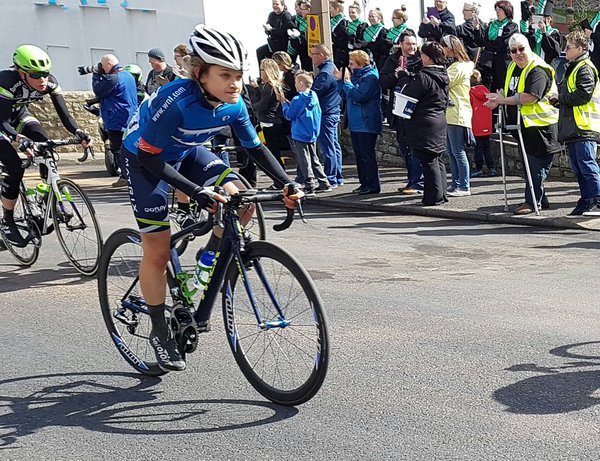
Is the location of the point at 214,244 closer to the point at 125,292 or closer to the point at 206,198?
the point at 206,198

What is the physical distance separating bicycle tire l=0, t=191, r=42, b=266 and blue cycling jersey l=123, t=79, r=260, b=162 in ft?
13.9

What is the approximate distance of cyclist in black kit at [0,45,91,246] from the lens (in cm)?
938

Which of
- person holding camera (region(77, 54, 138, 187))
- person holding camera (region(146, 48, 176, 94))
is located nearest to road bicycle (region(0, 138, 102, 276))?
person holding camera (region(77, 54, 138, 187))

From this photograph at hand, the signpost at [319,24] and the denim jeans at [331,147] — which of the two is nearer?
the denim jeans at [331,147]

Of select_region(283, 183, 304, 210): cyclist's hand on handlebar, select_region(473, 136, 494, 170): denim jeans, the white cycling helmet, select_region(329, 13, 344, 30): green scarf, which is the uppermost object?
select_region(329, 13, 344, 30): green scarf

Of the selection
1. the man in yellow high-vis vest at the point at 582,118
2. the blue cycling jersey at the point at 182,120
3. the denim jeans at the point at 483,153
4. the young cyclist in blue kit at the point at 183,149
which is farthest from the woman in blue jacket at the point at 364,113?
the blue cycling jersey at the point at 182,120

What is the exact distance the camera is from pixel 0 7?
2408cm

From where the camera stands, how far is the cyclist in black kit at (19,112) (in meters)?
9.38

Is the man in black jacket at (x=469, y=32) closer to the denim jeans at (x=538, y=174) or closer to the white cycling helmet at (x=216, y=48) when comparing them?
the denim jeans at (x=538, y=174)

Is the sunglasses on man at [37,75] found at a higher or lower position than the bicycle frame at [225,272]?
higher

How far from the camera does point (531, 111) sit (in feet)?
40.5

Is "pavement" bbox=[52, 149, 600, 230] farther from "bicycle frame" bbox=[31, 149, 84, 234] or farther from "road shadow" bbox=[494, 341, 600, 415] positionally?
"road shadow" bbox=[494, 341, 600, 415]

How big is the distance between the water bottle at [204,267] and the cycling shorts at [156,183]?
1.24ft

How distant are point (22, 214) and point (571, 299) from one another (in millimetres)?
5210
